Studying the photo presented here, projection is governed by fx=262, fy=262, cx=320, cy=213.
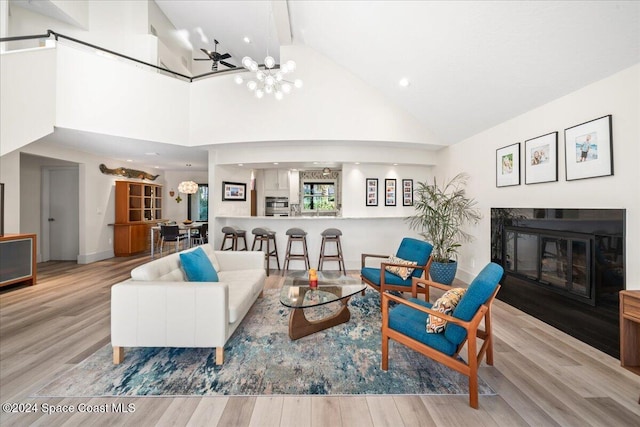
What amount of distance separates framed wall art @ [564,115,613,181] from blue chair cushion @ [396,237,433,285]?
5.40ft

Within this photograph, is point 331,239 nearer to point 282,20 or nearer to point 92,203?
point 282,20

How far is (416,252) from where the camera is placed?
3564 millimetres

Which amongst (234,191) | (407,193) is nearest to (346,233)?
(407,193)

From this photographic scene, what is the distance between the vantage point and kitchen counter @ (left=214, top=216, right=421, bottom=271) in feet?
18.2

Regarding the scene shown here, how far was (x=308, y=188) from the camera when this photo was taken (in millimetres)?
7617

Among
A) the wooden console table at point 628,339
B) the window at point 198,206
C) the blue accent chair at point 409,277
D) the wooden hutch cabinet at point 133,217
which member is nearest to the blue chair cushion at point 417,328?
the blue accent chair at point 409,277

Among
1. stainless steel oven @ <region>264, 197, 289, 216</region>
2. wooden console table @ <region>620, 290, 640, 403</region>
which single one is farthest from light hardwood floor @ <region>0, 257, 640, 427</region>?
stainless steel oven @ <region>264, 197, 289, 216</region>

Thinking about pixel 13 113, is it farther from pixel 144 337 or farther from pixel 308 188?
pixel 308 188

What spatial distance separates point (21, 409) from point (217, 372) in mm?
1181

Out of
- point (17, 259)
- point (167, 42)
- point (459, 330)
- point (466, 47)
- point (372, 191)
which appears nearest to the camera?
point (459, 330)

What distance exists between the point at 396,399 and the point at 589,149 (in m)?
2.96

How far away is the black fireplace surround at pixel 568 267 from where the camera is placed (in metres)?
2.36

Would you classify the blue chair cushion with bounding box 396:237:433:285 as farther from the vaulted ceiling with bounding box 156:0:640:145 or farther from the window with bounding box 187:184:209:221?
the window with bounding box 187:184:209:221

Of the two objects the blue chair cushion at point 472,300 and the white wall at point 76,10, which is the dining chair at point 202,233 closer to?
the white wall at point 76,10
